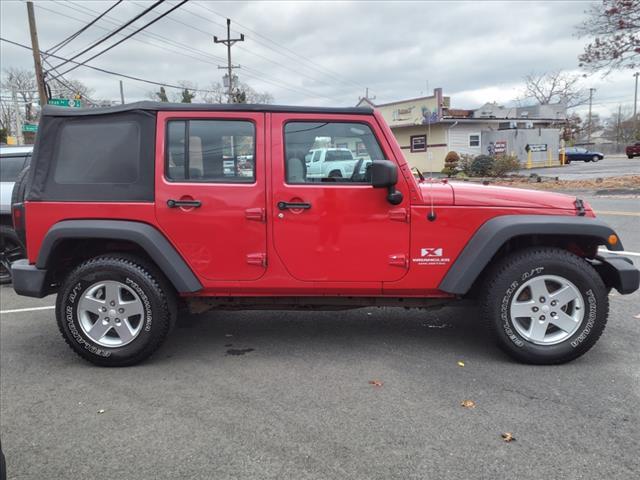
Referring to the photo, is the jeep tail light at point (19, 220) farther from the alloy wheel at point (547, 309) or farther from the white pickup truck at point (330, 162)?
the alloy wheel at point (547, 309)

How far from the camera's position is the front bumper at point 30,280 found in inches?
158

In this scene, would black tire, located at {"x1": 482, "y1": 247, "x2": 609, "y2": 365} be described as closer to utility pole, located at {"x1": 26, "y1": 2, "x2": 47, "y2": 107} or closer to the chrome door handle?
the chrome door handle

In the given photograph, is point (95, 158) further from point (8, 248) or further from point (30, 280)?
point (8, 248)

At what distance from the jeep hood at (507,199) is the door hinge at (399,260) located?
1.80 feet

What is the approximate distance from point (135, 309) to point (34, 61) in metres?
22.3

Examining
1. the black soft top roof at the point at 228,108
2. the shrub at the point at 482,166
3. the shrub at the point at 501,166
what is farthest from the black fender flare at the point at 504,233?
the shrub at the point at 482,166

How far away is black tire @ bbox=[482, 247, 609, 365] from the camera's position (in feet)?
12.2

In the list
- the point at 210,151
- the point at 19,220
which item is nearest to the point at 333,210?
the point at 210,151

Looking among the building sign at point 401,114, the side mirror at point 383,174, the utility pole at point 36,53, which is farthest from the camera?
the building sign at point 401,114

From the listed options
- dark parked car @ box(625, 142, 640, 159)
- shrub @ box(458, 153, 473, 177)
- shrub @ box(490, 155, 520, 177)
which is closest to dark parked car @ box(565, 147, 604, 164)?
dark parked car @ box(625, 142, 640, 159)

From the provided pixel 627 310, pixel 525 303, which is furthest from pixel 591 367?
pixel 627 310

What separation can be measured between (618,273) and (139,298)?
139 inches

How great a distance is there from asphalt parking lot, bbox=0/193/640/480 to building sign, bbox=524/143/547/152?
36.6 meters

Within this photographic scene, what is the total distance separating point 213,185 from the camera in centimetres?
386
